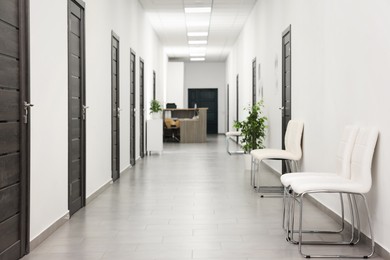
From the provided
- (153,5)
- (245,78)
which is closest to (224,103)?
(245,78)

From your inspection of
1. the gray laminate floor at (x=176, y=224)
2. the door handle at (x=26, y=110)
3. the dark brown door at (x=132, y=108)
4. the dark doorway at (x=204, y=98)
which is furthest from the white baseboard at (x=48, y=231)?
the dark doorway at (x=204, y=98)

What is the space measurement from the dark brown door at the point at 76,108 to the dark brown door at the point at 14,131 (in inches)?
53.1

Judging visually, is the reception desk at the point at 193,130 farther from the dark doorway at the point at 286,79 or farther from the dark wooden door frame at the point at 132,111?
the dark doorway at the point at 286,79

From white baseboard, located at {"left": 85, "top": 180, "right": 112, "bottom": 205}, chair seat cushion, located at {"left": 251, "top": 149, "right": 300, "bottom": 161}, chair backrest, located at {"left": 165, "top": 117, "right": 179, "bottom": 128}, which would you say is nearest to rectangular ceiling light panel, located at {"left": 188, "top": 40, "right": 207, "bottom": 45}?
chair backrest, located at {"left": 165, "top": 117, "right": 179, "bottom": 128}

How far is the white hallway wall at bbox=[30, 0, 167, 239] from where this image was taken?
12.4 ft

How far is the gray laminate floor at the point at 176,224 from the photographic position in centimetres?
358

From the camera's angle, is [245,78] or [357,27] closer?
[357,27]

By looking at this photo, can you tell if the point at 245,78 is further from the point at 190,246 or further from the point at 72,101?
the point at 190,246

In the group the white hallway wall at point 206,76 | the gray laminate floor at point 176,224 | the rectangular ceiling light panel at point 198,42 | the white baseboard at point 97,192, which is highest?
the rectangular ceiling light panel at point 198,42

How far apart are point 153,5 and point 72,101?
6123mm

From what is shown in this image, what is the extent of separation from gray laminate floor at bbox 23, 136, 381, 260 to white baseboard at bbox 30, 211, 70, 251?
38 mm

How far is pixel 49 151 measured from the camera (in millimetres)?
4137

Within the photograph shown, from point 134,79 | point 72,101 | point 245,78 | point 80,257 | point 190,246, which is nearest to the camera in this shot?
point 80,257

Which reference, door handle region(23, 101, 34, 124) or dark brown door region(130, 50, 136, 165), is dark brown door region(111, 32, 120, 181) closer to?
dark brown door region(130, 50, 136, 165)
